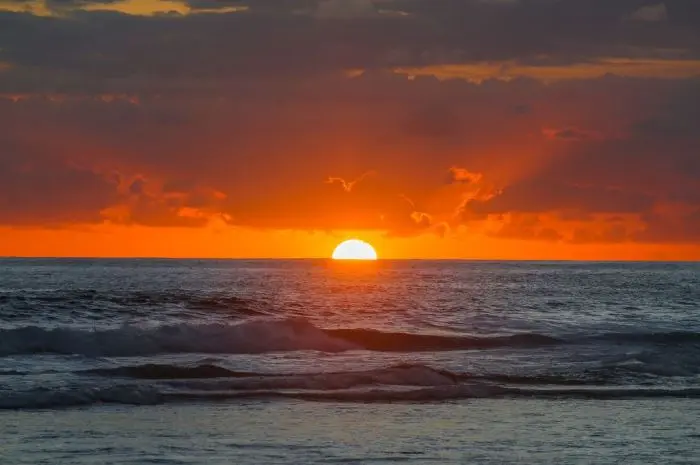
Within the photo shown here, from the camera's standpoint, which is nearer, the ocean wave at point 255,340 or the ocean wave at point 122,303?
the ocean wave at point 255,340

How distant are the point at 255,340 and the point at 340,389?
14.0 m

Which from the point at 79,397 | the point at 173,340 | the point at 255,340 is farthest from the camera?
the point at 255,340

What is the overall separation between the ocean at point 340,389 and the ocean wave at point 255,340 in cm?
11

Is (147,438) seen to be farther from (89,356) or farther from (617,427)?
(89,356)

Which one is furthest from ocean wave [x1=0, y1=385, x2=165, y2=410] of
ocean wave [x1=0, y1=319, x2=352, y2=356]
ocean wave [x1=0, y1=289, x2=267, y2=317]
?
ocean wave [x1=0, y1=289, x2=267, y2=317]

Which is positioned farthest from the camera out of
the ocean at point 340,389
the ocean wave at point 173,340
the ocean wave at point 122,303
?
the ocean wave at point 122,303

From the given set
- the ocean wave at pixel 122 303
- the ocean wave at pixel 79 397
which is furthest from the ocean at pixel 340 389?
the ocean wave at pixel 122 303

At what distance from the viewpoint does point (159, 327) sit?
3938cm

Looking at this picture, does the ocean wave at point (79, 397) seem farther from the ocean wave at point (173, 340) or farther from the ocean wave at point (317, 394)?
the ocean wave at point (173, 340)

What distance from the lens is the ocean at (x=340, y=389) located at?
1736 cm

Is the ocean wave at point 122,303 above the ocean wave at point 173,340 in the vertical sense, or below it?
above

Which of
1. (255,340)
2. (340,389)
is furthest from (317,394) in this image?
(255,340)

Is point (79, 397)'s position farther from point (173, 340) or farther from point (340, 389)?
point (173, 340)

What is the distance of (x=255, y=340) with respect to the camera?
3828 cm
